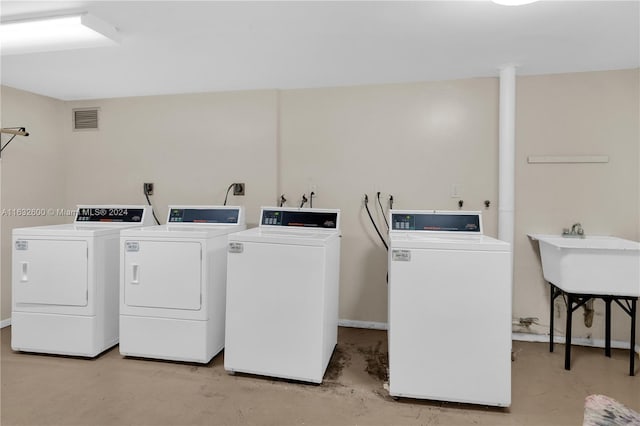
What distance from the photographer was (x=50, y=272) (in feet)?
8.89

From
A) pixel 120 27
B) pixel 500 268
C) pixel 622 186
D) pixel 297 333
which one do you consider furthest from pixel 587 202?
pixel 120 27

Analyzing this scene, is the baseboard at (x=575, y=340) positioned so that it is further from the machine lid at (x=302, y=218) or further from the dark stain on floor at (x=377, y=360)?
the machine lid at (x=302, y=218)

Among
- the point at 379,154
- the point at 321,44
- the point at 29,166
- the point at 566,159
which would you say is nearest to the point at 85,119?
the point at 29,166

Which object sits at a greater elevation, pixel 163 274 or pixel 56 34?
pixel 56 34

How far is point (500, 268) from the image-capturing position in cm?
203

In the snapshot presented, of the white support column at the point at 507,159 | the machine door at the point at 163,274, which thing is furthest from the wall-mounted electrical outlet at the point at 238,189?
the white support column at the point at 507,159

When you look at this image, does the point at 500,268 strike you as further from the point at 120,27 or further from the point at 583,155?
the point at 120,27

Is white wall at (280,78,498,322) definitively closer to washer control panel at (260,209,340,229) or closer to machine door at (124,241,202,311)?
washer control panel at (260,209,340,229)

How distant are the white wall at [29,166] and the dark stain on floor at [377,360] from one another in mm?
3377

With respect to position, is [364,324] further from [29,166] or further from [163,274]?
[29,166]

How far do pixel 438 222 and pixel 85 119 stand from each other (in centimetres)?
377

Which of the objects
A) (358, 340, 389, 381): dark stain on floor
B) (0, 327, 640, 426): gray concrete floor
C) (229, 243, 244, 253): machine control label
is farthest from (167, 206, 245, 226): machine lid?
(358, 340, 389, 381): dark stain on floor

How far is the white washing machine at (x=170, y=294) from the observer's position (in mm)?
2562

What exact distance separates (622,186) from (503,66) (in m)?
1.37
